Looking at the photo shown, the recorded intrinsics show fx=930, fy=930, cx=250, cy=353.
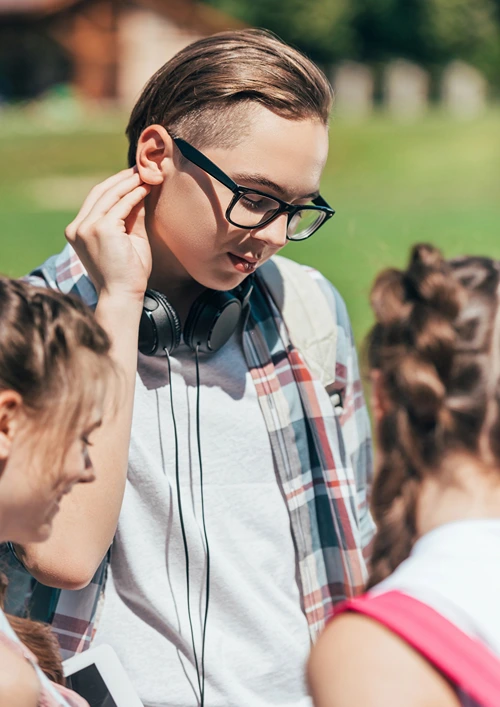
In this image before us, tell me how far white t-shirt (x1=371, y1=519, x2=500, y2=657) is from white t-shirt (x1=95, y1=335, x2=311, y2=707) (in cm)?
88

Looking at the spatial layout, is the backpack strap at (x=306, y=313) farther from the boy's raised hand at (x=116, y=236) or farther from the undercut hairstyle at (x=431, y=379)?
the undercut hairstyle at (x=431, y=379)

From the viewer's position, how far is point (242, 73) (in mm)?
2156

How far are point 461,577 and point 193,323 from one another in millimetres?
1114

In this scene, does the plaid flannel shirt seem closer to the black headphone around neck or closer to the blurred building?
the black headphone around neck

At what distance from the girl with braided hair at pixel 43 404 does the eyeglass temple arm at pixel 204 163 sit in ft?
2.02

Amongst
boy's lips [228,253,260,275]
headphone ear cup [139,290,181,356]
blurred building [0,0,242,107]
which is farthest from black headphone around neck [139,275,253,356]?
blurred building [0,0,242,107]

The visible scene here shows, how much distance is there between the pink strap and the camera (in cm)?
119

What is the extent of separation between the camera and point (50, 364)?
153 cm

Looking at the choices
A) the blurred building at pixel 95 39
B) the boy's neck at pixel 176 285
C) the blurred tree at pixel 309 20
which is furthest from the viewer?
the blurred tree at pixel 309 20

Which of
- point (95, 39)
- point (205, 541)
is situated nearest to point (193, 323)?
point (205, 541)

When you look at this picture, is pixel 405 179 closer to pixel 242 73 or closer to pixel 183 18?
pixel 183 18

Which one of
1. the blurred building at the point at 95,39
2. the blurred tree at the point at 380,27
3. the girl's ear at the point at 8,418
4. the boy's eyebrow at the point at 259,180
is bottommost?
the girl's ear at the point at 8,418

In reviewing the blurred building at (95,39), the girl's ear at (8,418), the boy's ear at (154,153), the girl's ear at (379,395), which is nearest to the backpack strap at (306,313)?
the boy's ear at (154,153)

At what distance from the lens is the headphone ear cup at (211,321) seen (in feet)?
7.31
